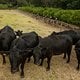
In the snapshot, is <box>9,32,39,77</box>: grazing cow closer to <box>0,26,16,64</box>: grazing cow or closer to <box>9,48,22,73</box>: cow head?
<box>9,48,22,73</box>: cow head

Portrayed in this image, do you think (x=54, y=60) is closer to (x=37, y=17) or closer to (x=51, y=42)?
(x=51, y=42)

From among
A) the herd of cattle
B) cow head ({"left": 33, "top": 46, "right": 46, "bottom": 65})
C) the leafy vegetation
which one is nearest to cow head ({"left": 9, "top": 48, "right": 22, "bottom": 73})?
the herd of cattle

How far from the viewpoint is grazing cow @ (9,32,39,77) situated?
340 inches

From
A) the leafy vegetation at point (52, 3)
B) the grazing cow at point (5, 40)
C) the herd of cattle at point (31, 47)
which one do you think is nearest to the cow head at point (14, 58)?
the herd of cattle at point (31, 47)

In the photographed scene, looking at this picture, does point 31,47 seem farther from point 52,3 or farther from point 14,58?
point 52,3

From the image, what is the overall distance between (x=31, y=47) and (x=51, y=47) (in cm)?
84

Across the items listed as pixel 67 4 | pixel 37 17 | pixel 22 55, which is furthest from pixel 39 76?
pixel 67 4

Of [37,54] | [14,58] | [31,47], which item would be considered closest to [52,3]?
[31,47]

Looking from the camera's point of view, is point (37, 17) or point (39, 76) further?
point (37, 17)

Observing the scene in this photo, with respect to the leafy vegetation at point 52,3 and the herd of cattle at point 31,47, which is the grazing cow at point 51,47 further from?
the leafy vegetation at point 52,3

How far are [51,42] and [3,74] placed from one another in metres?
2.39

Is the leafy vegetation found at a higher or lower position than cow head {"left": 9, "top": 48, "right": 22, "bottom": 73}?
lower

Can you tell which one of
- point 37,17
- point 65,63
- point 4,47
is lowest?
point 37,17

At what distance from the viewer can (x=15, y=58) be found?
8625 millimetres
